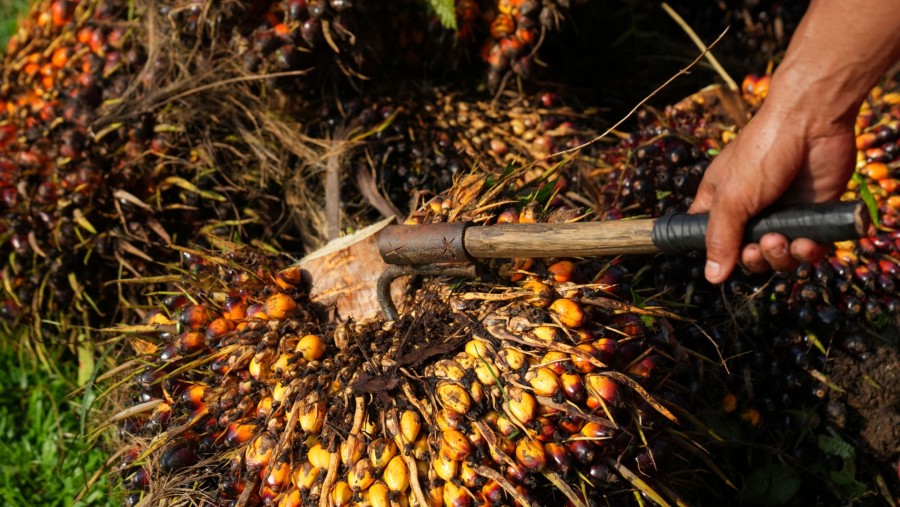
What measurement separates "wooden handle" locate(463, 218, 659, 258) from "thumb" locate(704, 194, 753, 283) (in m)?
0.15

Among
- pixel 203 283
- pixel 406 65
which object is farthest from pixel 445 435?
pixel 406 65

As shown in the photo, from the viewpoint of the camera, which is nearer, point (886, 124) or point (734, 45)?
point (886, 124)

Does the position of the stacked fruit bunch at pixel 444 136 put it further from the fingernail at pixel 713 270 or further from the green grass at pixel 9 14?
the green grass at pixel 9 14

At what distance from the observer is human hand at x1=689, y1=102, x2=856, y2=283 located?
1658 millimetres

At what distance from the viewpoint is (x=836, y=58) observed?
160 cm

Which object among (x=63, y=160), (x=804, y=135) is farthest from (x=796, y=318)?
(x=63, y=160)

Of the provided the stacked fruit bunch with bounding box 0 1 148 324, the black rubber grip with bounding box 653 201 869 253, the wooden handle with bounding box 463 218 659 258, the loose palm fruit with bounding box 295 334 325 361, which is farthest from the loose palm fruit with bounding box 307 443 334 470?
the stacked fruit bunch with bounding box 0 1 148 324

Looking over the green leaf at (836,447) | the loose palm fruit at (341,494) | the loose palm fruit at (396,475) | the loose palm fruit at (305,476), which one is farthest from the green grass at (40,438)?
the green leaf at (836,447)

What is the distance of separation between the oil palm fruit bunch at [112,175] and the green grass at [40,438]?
1.31 feet

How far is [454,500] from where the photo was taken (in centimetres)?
179

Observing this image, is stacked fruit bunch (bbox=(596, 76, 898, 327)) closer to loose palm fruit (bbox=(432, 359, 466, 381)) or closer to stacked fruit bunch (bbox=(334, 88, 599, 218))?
stacked fruit bunch (bbox=(334, 88, 599, 218))

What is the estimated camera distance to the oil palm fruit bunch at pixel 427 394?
1825 millimetres

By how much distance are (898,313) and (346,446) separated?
1.93 m

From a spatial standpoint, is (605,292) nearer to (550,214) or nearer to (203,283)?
(550,214)
